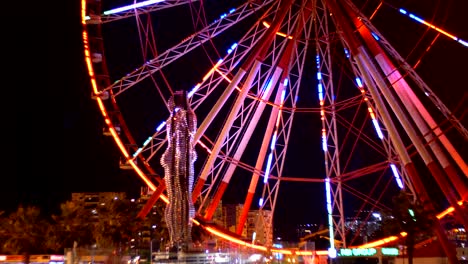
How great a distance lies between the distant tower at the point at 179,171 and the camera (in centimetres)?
1616

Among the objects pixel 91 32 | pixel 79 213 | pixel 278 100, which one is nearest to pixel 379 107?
pixel 278 100

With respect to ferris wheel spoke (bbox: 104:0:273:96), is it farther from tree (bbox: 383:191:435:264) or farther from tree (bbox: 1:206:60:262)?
tree (bbox: 1:206:60:262)

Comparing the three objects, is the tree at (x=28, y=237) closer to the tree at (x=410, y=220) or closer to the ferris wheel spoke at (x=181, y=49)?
→ the ferris wheel spoke at (x=181, y=49)

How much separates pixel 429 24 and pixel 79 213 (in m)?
29.5

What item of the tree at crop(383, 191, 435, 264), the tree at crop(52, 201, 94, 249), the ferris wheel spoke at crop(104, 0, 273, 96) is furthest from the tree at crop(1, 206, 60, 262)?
the tree at crop(383, 191, 435, 264)

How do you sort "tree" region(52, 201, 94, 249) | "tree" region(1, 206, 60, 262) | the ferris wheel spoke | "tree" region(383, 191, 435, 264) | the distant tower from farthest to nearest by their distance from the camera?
"tree" region(1, 206, 60, 262) < "tree" region(52, 201, 94, 249) < the ferris wheel spoke < "tree" region(383, 191, 435, 264) < the distant tower

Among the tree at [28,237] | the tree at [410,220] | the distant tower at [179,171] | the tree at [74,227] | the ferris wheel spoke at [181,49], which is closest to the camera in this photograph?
the distant tower at [179,171]

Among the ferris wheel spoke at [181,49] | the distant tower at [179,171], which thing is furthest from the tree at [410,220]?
the distant tower at [179,171]

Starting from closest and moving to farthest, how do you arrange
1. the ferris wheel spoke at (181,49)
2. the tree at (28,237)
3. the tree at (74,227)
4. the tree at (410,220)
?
1. the tree at (410,220)
2. the ferris wheel spoke at (181,49)
3. the tree at (74,227)
4. the tree at (28,237)

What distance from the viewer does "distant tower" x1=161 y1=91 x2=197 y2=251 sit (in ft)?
53.0

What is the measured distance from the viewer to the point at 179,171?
16641 millimetres

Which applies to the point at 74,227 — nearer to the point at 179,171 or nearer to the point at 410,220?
the point at 410,220

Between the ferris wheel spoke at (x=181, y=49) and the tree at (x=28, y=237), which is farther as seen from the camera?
the tree at (x=28, y=237)

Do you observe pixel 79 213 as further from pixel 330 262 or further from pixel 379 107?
pixel 379 107
